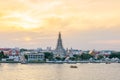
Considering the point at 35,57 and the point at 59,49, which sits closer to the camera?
the point at 35,57

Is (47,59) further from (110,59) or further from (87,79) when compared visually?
(87,79)

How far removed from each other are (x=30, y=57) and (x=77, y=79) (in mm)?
62594

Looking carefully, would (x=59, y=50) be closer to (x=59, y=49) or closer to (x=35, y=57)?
(x=59, y=49)

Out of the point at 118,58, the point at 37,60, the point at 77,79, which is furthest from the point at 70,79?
the point at 118,58

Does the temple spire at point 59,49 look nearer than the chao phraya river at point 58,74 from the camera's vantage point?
No

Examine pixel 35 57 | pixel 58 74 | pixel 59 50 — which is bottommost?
pixel 58 74

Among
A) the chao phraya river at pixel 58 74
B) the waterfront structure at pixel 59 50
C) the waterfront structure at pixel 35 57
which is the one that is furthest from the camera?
the waterfront structure at pixel 59 50

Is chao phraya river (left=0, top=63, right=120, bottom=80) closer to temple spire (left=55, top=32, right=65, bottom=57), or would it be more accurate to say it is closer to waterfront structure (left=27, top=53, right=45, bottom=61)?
waterfront structure (left=27, top=53, right=45, bottom=61)

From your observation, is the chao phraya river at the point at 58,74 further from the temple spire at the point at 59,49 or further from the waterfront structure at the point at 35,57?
the temple spire at the point at 59,49

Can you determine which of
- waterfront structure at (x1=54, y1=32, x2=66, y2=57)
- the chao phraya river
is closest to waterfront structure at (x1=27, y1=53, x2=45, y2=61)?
waterfront structure at (x1=54, y1=32, x2=66, y2=57)

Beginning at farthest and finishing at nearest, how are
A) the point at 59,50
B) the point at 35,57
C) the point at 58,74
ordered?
the point at 59,50
the point at 35,57
the point at 58,74

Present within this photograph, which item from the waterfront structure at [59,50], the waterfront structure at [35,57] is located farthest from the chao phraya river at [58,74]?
the waterfront structure at [59,50]

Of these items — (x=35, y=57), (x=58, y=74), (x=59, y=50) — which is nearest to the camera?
(x=58, y=74)

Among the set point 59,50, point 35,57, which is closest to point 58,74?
point 35,57
